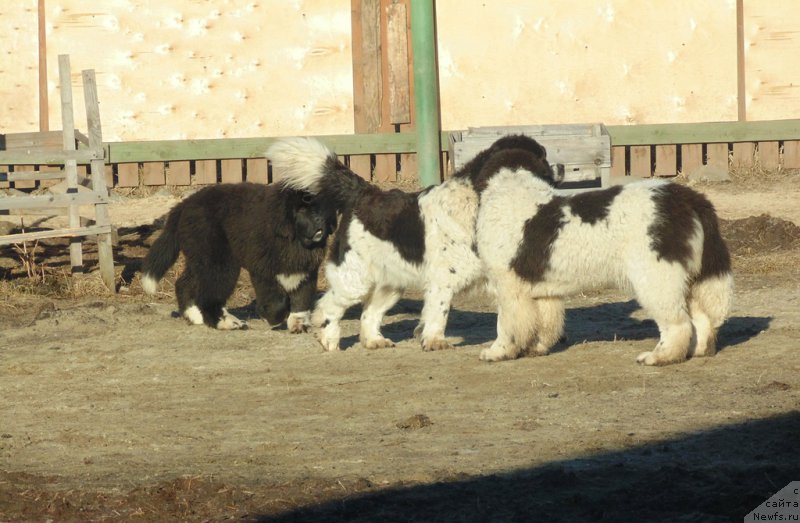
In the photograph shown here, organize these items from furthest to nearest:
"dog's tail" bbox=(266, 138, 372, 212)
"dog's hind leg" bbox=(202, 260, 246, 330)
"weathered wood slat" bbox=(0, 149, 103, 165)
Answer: "weathered wood slat" bbox=(0, 149, 103, 165) → "dog's hind leg" bbox=(202, 260, 246, 330) → "dog's tail" bbox=(266, 138, 372, 212)

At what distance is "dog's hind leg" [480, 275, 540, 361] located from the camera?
9422mm

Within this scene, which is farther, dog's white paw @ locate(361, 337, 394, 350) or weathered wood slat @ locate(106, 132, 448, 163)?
weathered wood slat @ locate(106, 132, 448, 163)

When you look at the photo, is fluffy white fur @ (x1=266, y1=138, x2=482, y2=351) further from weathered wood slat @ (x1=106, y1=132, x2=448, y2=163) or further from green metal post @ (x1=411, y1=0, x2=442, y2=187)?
weathered wood slat @ (x1=106, y1=132, x2=448, y2=163)

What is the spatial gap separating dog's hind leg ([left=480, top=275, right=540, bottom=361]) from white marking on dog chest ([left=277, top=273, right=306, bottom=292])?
254 cm

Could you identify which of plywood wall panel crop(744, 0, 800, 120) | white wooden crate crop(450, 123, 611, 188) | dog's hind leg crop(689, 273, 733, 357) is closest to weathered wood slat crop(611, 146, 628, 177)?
white wooden crate crop(450, 123, 611, 188)

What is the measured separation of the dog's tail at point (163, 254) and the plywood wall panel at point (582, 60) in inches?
255

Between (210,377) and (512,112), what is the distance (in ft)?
30.8

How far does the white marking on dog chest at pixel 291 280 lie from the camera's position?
1146cm

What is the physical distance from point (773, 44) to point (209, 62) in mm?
8147

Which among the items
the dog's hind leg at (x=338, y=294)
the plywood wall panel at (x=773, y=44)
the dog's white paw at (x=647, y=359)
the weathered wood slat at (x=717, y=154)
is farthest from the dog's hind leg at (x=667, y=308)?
the plywood wall panel at (x=773, y=44)

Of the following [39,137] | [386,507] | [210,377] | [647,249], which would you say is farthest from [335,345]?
[39,137]

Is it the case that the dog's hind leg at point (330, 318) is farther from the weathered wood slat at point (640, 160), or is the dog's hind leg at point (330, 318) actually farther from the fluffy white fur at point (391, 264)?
the weathered wood slat at point (640, 160)

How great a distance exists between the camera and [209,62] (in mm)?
17734

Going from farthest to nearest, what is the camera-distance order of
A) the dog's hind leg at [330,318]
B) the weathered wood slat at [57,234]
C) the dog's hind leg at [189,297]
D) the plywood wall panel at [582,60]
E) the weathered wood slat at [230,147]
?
1. the plywood wall panel at [582,60]
2. the weathered wood slat at [230,147]
3. the weathered wood slat at [57,234]
4. the dog's hind leg at [189,297]
5. the dog's hind leg at [330,318]
